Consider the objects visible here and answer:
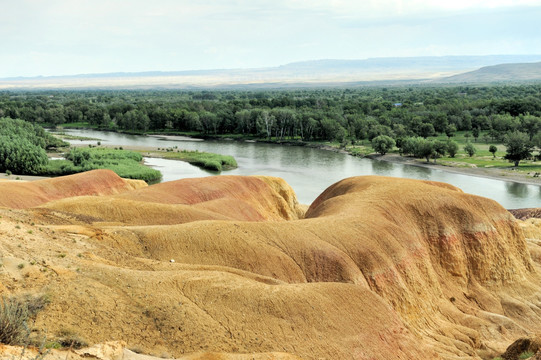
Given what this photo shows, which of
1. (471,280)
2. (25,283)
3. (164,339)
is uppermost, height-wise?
(25,283)

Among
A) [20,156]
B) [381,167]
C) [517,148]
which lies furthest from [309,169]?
[20,156]

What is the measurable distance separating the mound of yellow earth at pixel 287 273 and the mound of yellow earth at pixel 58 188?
9110mm

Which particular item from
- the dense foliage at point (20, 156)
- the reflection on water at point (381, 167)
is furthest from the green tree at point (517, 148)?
the dense foliage at point (20, 156)

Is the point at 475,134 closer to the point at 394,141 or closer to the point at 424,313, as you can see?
the point at 394,141

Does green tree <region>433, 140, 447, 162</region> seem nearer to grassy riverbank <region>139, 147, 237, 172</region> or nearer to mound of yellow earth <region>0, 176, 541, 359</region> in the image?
grassy riverbank <region>139, 147, 237, 172</region>

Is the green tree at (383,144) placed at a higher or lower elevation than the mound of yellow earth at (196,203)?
lower

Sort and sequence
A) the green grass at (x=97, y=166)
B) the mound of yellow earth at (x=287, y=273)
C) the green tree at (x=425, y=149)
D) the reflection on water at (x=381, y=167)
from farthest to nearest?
the green tree at (x=425, y=149) → the reflection on water at (x=381, y=167) → the green grass at (x=97, y=166) → the mound of yellow earth at (x=287, y=273)

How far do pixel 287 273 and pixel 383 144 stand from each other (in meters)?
91.0

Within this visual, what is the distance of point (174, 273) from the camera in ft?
82.1

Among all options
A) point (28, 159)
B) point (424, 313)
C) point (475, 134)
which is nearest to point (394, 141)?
point (475, 134)

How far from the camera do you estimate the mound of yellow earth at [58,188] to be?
47.8 meters

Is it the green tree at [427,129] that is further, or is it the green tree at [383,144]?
the green tree at [427,129]

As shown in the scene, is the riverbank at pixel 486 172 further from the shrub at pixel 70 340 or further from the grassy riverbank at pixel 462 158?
the shrub at pixel 70 340

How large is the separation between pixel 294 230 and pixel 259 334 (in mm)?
12637
